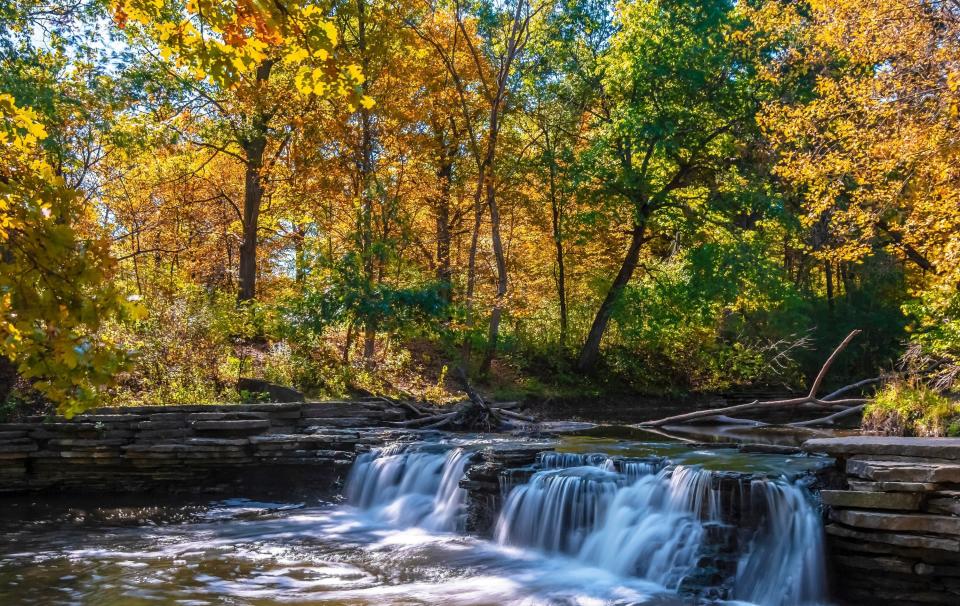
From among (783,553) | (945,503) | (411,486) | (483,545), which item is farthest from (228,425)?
(945,503)

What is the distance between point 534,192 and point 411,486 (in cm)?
1327

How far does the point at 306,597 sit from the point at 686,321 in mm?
15575

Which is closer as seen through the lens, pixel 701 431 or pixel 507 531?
pixel 507 531

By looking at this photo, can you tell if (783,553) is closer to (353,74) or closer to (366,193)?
(353,74)

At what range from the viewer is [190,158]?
19391 millimetres

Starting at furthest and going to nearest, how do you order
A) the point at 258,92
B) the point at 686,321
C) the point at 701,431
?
the point at 686,321
the point at 258,92
the point at 701,431

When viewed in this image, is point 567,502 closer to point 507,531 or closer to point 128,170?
point 507,531

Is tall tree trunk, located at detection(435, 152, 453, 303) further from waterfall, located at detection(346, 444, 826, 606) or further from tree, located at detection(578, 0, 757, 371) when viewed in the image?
waterfall, located at detection(346, 444, 826, 606)

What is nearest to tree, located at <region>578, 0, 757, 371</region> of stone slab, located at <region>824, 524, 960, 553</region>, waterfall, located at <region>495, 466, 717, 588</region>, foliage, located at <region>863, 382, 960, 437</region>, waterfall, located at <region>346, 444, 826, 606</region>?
foliage, located at <region>863, 382, 960, 437</region>

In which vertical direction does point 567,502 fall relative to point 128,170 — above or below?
below

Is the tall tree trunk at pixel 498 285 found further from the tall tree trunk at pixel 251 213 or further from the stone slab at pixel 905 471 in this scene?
the stone slab at pixel 905 471

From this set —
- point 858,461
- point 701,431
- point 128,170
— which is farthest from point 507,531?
point 128,170

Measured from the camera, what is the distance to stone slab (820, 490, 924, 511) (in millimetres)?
6508

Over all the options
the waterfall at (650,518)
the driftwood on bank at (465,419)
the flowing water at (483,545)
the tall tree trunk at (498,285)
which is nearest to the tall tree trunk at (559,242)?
the tall tree trunk at (498,285)
